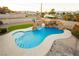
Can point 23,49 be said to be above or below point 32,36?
below

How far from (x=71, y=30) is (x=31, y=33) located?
514mm

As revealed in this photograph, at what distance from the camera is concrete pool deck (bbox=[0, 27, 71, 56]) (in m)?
2.24

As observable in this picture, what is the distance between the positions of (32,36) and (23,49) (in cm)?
20

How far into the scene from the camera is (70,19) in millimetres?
2240

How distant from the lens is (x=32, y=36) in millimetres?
2234

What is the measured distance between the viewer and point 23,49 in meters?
2.24

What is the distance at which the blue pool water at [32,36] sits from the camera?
7.33 feet

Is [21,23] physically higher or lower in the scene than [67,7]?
lower

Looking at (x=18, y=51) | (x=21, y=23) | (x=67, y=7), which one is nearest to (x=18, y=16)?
(x=21, y=23)

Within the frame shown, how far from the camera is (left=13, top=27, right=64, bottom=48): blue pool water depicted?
223 centimetres

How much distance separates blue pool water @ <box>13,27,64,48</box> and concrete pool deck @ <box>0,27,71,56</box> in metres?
0.04

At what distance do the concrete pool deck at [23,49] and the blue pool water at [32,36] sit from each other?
4 centimetres

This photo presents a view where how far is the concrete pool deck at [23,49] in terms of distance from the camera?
7.34 ft

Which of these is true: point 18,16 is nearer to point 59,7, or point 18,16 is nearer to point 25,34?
point 25,34
